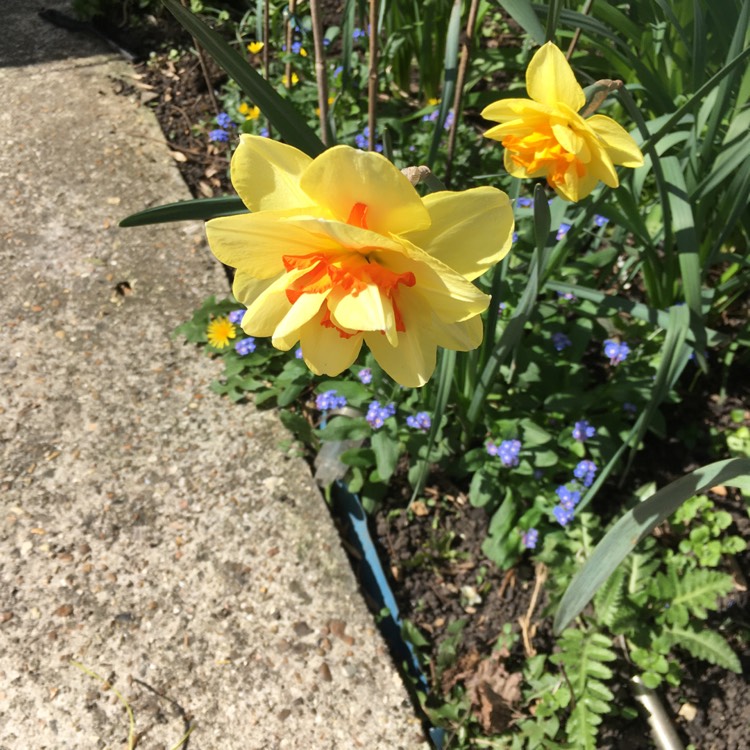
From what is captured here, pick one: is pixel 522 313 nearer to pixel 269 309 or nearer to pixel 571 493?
pixel 571 493

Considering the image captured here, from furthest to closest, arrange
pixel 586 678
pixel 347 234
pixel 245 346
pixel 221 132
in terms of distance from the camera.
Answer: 1. pixel 221 132
2. pixel 245 346
3. pixel 586 678
4. pixel 347 234

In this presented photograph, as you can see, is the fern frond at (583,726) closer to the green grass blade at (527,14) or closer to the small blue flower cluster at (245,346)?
the small blue flower cluster at (245,346)

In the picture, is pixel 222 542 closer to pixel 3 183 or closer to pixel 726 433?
pixel 726 433

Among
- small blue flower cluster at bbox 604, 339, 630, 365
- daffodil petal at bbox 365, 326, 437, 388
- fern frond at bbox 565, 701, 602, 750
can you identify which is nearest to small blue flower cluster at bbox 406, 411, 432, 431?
small blue flower cluster at bbox 604, 339, 630, 365

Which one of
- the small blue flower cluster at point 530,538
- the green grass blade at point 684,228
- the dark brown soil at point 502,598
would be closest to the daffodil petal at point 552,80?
the green grass blade at point 684,228

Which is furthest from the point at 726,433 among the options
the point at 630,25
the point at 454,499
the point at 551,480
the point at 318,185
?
the point at 318,185

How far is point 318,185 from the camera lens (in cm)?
84

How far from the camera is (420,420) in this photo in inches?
71.3

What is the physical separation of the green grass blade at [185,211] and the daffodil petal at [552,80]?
1.78 ft

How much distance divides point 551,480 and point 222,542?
3.15ft

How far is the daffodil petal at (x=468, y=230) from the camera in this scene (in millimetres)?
861

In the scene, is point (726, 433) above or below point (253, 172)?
below

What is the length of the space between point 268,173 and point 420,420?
1027 mm

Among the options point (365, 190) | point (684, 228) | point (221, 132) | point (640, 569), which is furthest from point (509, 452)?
point (221, 132)
